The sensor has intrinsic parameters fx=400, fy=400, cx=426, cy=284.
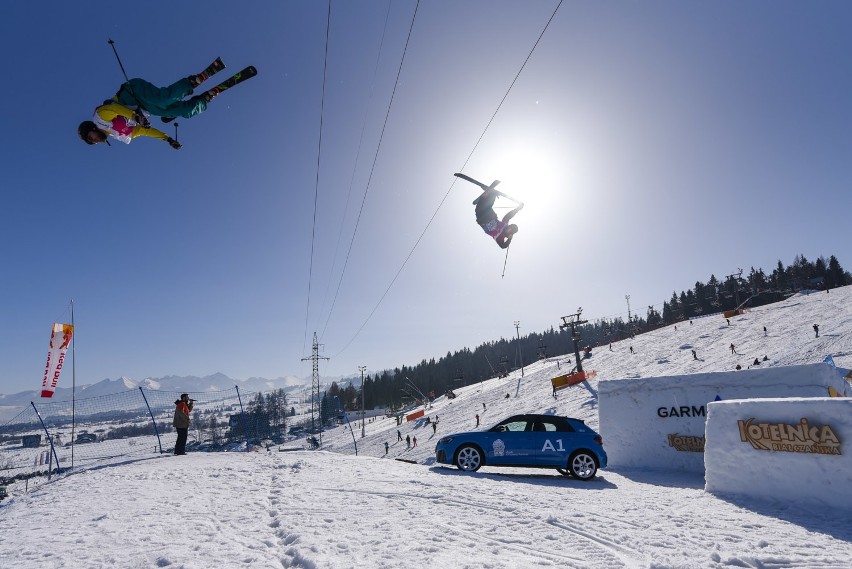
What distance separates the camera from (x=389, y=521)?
17.2 feet

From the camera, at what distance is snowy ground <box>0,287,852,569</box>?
4.08 metres

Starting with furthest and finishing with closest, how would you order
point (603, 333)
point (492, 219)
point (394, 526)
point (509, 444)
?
point (603, 333), point (492, 219), point (509, 444), point (394, 526)

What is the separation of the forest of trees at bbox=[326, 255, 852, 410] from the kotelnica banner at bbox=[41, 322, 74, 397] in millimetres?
59721

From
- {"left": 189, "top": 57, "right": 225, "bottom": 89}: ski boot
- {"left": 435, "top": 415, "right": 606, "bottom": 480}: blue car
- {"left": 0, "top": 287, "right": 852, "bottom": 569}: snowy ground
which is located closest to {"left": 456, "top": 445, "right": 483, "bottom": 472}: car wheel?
{"left": 435, "top": 415, "right": 606, "bottom": 480}: blue car

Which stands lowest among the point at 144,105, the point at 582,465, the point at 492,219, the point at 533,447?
the point at 582,465

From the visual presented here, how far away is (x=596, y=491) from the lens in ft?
25.9

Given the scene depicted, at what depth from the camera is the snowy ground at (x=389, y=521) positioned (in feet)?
13.4

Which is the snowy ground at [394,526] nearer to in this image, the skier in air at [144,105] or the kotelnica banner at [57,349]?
the skier in air at [144,105]

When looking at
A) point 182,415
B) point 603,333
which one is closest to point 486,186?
point 182,415

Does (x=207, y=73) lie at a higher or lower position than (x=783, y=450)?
higher

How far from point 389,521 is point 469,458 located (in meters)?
5.48

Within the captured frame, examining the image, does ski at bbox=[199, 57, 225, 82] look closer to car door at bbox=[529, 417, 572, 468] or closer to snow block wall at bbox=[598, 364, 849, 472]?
car door at bbox=[529, 417, 572, 468]

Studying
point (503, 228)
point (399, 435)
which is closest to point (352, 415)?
point (399, 435)

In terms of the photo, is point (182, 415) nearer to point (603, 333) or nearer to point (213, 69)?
point (213, 69)
